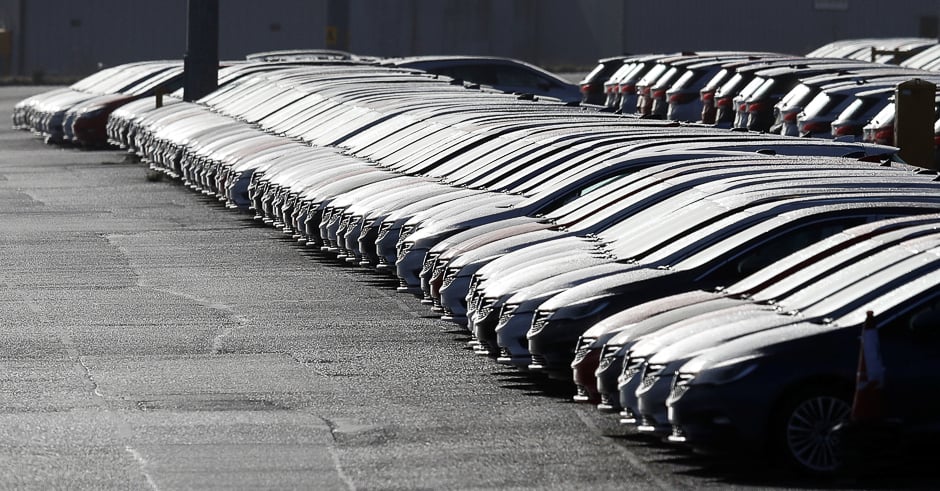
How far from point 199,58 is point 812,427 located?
2903cm

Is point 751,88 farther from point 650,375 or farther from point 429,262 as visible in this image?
point 650,375

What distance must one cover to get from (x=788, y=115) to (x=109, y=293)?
41.0ft

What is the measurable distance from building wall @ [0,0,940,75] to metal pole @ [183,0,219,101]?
3089cm

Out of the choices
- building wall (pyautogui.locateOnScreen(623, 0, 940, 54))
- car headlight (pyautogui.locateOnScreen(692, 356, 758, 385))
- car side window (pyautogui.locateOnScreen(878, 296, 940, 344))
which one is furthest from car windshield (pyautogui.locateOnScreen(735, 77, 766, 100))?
building wall (pyautogui.locateOnScreen(623, 0, 940, 54))

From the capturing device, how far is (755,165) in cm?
1466

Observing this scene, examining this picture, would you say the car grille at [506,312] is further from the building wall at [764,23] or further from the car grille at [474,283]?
the building wall at [764,23]

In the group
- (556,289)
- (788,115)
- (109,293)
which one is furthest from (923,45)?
(556,289)

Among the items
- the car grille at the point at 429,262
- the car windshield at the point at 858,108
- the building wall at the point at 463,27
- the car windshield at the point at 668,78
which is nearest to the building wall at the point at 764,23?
the building wall at the point at 463,27

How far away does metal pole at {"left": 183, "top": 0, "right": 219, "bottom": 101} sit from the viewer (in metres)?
37.6

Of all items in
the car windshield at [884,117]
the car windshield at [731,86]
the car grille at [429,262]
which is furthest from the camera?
the car windshield at [731,86]

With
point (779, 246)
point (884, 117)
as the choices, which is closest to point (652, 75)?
point (884, 117)

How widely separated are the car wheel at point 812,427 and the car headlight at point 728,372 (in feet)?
0.87

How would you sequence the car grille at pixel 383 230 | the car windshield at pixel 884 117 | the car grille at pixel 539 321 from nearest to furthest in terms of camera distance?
1. the car grille at pixel 539 321
2. the car grille at pixel 383 230
3. the car windshield at pixel 884 117

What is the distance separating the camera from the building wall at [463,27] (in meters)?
67.6
